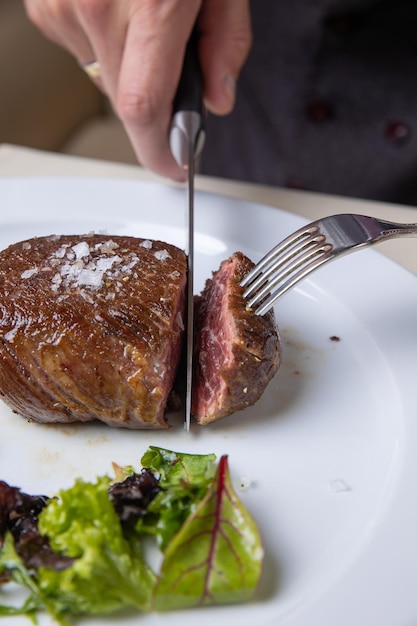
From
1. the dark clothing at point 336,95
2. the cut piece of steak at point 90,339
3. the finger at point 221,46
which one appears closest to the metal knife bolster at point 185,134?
the finger at point 221,46

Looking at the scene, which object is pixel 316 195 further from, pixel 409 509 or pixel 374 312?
pixel 409 509

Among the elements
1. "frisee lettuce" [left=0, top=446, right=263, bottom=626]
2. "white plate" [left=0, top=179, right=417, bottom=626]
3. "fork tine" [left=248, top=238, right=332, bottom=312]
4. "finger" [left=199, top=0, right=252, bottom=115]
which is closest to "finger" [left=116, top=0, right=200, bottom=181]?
"finger" [left=199, top=0, right=252, bottom=115]

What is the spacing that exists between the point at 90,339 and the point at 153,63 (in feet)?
3.54

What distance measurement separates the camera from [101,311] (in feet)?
6.72

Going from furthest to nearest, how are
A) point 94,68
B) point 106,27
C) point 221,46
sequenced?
1. point 94,68
2. point 221,46
3. point 106,27

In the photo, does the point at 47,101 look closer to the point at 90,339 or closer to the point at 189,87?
the point at 189,87

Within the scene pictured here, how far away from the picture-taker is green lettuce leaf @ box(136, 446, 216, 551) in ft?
5.74

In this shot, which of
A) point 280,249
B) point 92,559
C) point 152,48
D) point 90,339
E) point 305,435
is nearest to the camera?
point 92,559

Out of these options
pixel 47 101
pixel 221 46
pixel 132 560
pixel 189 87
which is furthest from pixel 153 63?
pixel 47 101

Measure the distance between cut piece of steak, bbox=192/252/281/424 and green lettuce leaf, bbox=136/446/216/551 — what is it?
0.20 m

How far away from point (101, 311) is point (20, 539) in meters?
0.63

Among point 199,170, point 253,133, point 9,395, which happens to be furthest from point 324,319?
point 199,170

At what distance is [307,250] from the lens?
7.25ft

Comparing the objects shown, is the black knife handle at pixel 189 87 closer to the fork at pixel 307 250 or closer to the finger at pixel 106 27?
the finger at pixel 106 27
